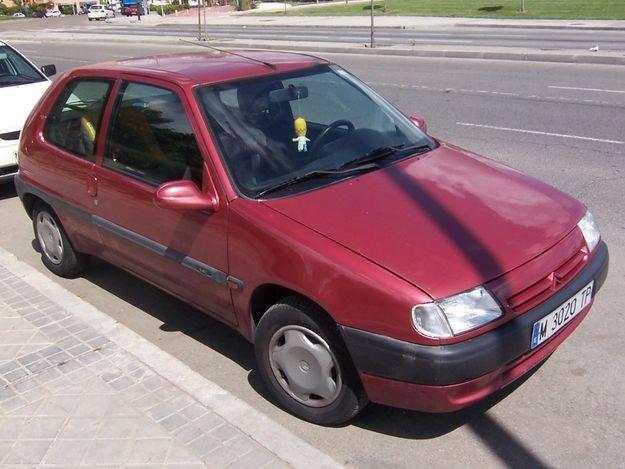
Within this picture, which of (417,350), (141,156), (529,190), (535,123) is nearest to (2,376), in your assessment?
(141,156)

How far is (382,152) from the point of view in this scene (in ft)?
13.5

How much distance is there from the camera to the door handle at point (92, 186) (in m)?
4.57

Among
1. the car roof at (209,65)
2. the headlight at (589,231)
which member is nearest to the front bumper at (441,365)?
the headlight at (589,231)

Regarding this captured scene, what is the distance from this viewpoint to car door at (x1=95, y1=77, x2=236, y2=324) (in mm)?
3764

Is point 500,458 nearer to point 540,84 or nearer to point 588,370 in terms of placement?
point 588,370

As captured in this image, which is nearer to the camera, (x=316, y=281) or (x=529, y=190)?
(x=316, y=281)

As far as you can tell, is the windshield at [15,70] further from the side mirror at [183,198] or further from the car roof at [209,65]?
the side mirror at [183,198]

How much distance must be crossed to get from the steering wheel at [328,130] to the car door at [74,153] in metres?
1.46

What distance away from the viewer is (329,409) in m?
3.36

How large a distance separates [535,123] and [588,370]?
6939mm

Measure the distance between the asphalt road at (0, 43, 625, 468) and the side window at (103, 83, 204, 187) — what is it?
3.52 feet

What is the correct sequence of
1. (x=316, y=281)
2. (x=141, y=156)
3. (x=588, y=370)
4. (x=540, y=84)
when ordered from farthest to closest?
(x=540, y=84) → (x=141, y=156) → (x=588, y=370) → (x=316, y=281)

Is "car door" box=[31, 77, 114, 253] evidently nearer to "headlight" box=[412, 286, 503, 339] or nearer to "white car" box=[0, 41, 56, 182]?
"white car" box=[0, 41, 56, 182]

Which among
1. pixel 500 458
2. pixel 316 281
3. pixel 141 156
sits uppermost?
pixel 141 156
